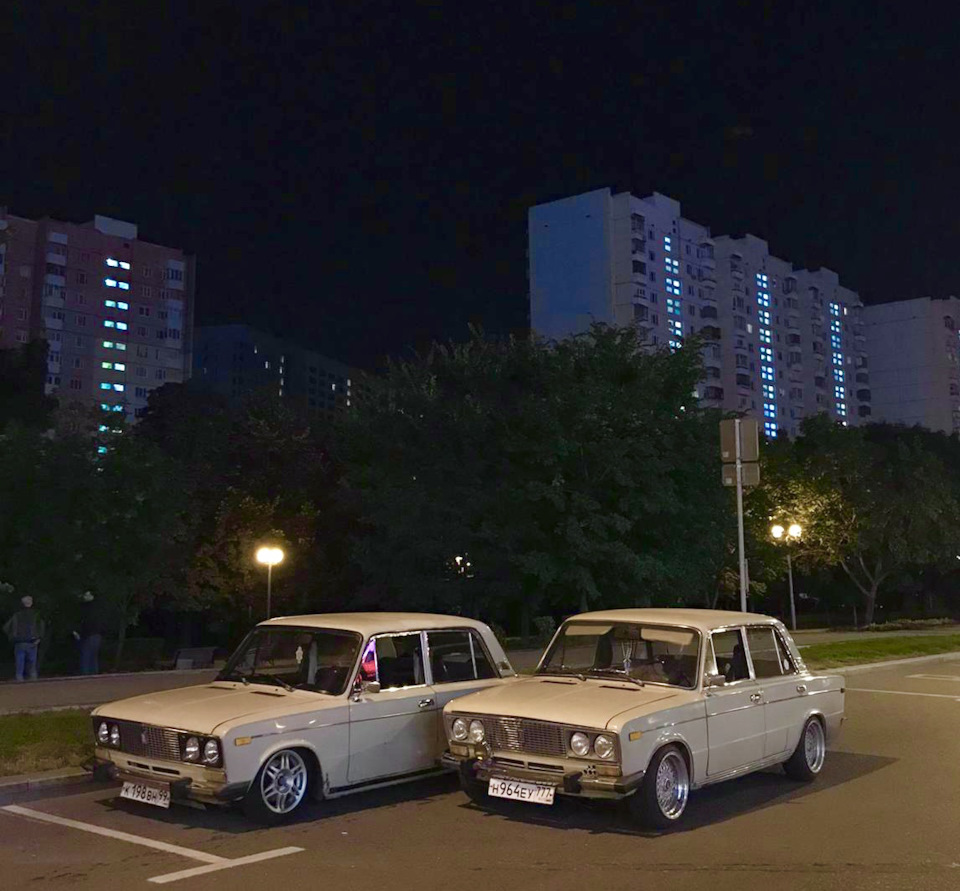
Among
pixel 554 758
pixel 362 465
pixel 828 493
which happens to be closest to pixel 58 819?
pixel 554 758

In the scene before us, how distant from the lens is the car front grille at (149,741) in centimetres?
764

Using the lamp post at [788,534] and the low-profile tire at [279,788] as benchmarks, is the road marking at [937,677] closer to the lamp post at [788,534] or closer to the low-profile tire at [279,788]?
the lamp post at [788,534]

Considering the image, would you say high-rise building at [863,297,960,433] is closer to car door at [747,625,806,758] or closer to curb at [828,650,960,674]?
curb at [828,650,960,674]

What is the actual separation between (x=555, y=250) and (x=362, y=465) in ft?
233

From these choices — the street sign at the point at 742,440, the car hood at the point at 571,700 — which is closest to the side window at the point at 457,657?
the car hood at the point at 571,700

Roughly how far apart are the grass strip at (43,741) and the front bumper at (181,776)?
67.1 inches

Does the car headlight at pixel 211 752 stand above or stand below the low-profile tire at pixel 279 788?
above

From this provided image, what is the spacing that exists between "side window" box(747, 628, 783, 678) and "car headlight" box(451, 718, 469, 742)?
282 cm

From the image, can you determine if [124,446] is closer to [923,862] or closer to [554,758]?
[554,758]

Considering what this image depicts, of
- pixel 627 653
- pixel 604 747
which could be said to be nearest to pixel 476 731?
pixel 604 747

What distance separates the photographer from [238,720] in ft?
24.8

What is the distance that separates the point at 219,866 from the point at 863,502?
41915mm

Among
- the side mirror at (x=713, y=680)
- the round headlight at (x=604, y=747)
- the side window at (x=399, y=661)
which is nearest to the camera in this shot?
the round headlight at (x=604, y=747)

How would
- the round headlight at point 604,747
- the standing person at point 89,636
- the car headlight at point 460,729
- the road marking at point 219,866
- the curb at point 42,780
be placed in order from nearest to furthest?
the road marking at point 219,866 → the round headlight at point 604,747 → the car headlight at point 460,729 → the curb at point 42,780 → the standing person at point 89,636
